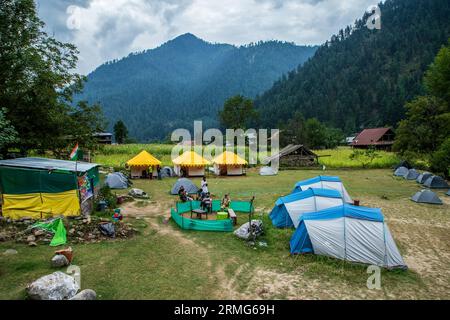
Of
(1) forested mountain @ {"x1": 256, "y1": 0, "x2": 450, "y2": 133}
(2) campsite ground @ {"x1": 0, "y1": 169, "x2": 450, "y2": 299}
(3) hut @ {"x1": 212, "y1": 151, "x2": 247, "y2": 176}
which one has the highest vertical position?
(1) forested mountain @ {"x1": 256, "y1": 0, "x2": 450, "y2": 133}

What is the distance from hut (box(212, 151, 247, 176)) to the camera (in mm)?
29750

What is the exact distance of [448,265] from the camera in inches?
380

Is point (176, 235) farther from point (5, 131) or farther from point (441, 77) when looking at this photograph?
point (441, 77)

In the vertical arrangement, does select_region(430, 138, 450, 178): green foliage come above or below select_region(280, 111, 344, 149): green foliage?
below

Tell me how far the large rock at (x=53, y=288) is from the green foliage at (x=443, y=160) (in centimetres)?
2899

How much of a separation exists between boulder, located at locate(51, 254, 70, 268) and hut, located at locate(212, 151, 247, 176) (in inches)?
847

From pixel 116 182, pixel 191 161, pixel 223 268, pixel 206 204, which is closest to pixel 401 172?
pixel 191 161

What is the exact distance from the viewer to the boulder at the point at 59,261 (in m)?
8.48

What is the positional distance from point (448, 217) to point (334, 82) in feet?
335

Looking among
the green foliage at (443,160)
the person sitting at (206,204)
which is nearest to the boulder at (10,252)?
the person sitting at (206,204)

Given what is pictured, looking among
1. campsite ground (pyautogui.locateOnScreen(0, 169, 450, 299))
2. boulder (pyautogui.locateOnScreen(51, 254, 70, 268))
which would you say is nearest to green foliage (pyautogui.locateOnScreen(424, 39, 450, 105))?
campsite ground (pyautogui.locateOnScreen(0, 169, 450, 299))

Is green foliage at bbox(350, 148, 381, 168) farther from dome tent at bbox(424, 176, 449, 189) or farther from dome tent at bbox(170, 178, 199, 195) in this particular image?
dome tent at bbox(170, 178, 199, 195)

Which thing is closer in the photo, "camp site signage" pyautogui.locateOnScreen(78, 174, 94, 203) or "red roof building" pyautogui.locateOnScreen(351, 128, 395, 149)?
"camp site signage" pyautogui.locateOnScreen(78, 174, 94, 203)

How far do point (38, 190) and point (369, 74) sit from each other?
11100 centimetres
